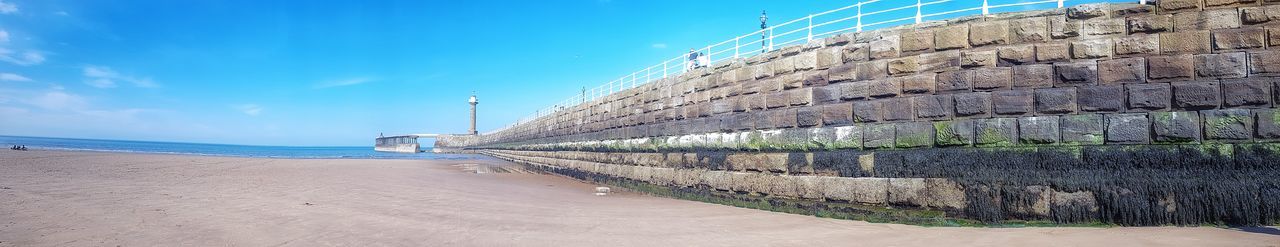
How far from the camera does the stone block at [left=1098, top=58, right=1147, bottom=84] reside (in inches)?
233

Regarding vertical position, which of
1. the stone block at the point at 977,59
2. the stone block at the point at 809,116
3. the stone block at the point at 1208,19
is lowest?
the stone block at the point at 809,116

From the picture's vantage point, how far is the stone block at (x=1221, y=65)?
555cm

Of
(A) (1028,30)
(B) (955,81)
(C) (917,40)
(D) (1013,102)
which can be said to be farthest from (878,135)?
(A) (1028,30)

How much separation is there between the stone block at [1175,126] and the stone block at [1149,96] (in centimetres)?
9

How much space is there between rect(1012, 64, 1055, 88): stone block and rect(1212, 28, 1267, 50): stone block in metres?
1.29

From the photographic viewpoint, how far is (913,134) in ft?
23.3

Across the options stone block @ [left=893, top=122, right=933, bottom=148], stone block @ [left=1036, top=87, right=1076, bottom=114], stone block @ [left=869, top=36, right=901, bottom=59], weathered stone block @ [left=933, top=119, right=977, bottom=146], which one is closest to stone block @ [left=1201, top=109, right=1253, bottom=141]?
stone block @ [left=1036, top=87, right=1076, bottom=114]

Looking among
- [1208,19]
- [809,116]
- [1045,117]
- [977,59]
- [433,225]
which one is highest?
[1208,19]

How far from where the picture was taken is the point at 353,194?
33.4 feet

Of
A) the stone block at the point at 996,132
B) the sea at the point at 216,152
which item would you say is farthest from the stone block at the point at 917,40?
the sea at the point at 216,152

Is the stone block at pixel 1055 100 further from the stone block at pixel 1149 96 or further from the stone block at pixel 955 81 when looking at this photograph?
the stone block at pixel 955 81

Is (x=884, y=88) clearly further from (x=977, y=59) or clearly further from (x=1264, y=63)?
(x=1264, y=63)

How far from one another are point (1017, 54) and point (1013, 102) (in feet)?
1.66

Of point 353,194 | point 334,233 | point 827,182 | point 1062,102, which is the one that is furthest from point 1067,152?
point 353,194
